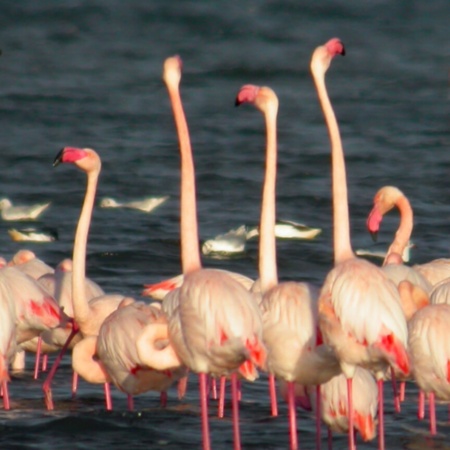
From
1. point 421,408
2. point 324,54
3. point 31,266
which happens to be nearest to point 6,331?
point 324,54

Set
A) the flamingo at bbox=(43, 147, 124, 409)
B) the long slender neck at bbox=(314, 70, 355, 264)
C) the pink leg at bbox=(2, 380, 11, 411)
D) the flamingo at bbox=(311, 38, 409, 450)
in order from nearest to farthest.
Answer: the flamingo at bbox=(311, 38, 409, 450) → the long slender neck at bbox=(314, 70, 355, 264) → the pink leg at bbox=(2, 380, 11, 411) → the flamingo at bbox=(43, 147, 124, 409)

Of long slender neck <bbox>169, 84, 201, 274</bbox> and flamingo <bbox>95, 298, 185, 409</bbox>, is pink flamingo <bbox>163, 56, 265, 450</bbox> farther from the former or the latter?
flamingo <bbox>95, 298, 185, 409</bbox>

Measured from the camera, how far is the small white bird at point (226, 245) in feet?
46.7

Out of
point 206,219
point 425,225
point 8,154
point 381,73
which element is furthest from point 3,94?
point 425,225

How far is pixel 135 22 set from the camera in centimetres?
2941

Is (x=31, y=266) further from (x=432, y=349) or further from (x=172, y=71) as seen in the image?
(x=432, y=349)

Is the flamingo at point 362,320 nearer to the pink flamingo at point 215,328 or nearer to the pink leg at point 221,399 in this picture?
the pink flamingo at point 215,328

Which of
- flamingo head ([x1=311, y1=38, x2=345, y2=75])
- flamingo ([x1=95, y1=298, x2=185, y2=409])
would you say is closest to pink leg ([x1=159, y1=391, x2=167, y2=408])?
flamingo ([x1=95, y1=298, x2=185, y2=409])

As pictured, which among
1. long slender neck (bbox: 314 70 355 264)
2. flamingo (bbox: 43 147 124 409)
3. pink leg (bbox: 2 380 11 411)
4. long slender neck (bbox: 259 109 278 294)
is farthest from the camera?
flamingo (bbox: 43 147 124 409)

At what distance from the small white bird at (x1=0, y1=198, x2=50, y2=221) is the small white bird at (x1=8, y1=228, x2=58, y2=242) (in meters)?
0.93

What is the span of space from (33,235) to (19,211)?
1.35m

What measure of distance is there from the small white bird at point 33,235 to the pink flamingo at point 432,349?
763cm

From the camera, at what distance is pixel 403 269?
8984mm

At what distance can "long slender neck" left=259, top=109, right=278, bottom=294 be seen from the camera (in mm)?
7961
